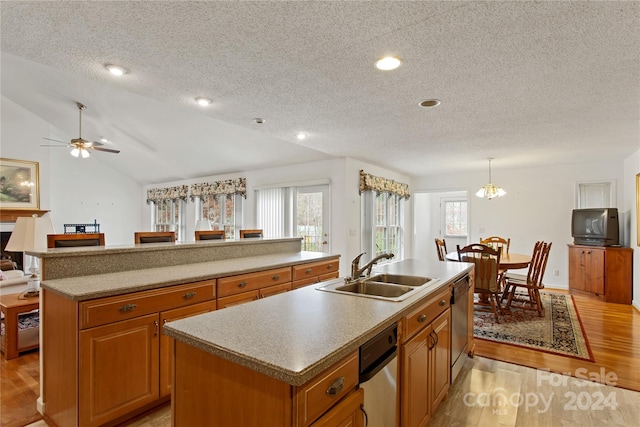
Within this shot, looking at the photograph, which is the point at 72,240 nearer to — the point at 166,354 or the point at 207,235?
the point at 166,354

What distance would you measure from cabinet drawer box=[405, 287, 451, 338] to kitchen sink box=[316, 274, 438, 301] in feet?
0.35

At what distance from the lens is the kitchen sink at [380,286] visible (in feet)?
6.33

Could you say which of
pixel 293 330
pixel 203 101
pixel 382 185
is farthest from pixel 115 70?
pixel 382 185

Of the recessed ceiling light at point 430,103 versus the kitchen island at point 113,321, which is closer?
the kitchen island at point 113,321

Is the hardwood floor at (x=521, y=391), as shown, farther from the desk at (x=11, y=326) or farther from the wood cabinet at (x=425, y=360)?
the wood cabinet at (x=425, y=360)

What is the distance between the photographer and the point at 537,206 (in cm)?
595

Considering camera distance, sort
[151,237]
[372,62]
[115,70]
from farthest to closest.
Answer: [151,237] < [115,70] < [372,62]

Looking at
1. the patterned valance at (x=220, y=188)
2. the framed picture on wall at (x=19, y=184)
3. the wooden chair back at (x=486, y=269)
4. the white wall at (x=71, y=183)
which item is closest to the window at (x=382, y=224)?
the wooden chair back at (x=486, y=269)

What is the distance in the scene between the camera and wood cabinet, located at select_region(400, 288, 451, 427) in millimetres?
1526

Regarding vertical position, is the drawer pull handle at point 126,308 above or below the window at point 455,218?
below

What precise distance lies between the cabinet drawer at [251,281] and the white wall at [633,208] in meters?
4.95

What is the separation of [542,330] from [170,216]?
8.37m

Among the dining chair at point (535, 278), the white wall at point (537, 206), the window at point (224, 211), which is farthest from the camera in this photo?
the window at point (224, 211)

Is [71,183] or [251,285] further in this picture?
[71,183]
